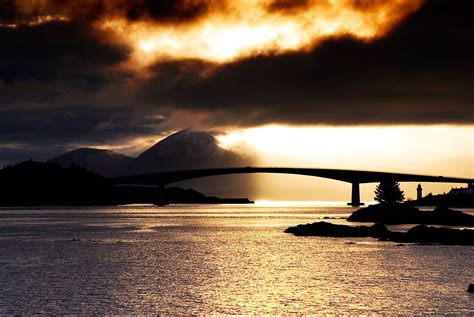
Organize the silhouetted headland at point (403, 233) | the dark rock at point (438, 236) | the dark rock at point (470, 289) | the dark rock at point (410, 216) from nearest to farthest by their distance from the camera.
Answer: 1. the dark rock at point (470, 289)
2. the dark rock at point (438, 236)
3. the silhouetted headland at point (403, 233)
4. the dark rock at point (410, 216)

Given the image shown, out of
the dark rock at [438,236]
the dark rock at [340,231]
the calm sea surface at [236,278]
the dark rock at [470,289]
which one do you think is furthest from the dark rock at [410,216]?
the dark rock at [470,289]

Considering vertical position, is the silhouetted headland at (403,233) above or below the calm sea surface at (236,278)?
above

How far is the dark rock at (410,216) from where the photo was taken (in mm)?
111256

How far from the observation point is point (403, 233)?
84500 millimetres

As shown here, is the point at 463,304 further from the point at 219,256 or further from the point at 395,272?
the point at 219,256

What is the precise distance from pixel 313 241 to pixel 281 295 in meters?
43.0

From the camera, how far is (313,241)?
83.5 m

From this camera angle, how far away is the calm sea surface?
37531mm

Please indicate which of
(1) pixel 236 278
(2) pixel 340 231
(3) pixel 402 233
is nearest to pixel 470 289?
(1) pixel 236 278

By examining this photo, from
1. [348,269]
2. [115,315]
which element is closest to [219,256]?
[348,269]

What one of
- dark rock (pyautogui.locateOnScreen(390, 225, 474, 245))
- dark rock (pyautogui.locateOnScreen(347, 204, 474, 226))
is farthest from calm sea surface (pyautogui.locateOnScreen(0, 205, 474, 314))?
dark rock (pyautogui.locateOnScreen(347, 204, 474, 226))

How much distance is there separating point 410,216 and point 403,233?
125 feet

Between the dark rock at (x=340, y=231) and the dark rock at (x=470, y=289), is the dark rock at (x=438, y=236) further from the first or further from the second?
the dark rock at (x=470, y=289)

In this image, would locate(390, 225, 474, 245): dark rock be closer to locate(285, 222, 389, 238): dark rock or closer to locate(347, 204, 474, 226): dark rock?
locate(285, 222, 389, 238): dark rock
